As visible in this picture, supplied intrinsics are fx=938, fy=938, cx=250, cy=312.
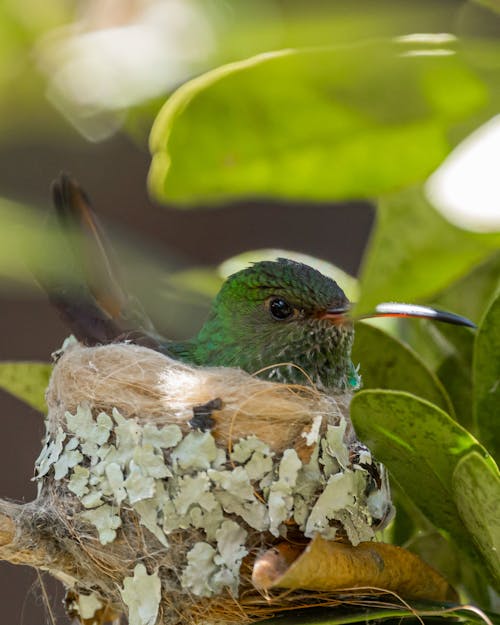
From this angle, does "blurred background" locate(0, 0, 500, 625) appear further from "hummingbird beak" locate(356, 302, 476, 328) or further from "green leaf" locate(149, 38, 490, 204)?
"hummingbird beak" locate(356, 302, 476, 328)

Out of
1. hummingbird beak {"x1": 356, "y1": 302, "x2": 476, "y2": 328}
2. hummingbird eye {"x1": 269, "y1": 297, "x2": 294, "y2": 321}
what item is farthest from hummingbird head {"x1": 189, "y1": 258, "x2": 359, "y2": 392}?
hummingbird beak {"x1": 356, "y1": 302, "x2": 476, "y2": 328}

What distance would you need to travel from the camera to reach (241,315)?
2010mm

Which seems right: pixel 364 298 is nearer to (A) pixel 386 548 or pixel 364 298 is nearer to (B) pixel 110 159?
(A) pixel 386 548

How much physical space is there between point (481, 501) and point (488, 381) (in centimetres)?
28

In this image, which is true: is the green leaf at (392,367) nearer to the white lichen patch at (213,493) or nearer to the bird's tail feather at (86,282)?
the white lichen patch at (213,493)

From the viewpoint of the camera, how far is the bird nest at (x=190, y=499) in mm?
1384

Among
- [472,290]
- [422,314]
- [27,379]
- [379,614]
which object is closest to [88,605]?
[27,379]

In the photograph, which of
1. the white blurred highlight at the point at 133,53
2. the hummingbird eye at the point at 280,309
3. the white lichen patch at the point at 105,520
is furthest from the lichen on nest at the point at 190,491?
the white blurred highlight at the point at 133,53

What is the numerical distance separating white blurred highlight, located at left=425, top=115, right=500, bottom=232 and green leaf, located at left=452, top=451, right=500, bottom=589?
395 mm

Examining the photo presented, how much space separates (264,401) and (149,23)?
65 centimetres

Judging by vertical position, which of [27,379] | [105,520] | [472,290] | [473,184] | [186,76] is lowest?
[105,520]

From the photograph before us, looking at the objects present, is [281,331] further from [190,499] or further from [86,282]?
[190,499]

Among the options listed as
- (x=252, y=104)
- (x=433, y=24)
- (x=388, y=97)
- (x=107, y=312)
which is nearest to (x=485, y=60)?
(x=388, y=97)

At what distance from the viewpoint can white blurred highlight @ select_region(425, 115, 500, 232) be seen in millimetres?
691
